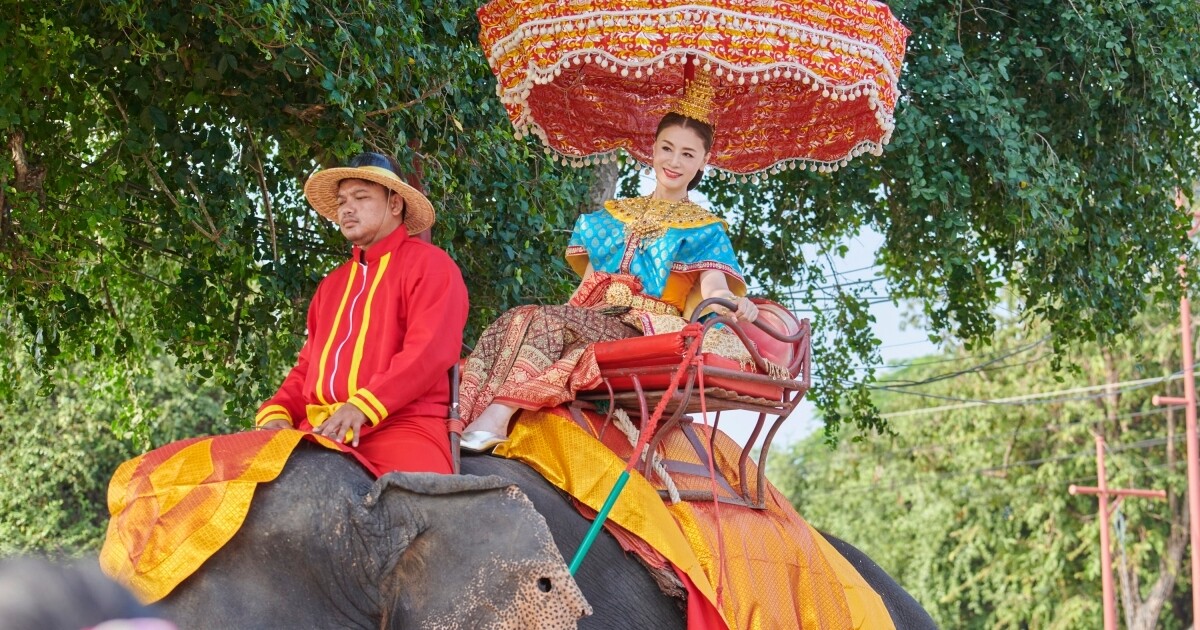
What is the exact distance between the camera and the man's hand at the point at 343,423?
11.8 ft

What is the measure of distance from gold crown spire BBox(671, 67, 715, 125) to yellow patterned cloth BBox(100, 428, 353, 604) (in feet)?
6.63

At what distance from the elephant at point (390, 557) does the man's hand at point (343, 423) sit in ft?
0.66

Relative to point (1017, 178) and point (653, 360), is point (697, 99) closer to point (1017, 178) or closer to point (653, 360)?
point (653, 360)

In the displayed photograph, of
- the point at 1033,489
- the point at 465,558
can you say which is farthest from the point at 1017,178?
the point at 1033,489

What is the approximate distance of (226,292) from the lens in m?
7.05

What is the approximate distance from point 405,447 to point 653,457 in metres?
0.89

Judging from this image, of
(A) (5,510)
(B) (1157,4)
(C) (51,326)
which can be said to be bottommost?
(A) (5,510)

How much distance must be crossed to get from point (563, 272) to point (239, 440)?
4.06 m

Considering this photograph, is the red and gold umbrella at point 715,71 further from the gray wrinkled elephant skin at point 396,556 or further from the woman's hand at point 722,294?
the gray wrinkled elephant skin at point 396,556

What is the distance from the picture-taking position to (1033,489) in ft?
76.9

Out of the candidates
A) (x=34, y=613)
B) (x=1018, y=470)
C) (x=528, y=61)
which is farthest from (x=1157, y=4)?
(x=1018, y=470)

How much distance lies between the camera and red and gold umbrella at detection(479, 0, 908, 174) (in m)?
4.66

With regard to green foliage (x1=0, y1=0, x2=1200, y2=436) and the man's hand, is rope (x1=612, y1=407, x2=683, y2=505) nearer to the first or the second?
the man's hand

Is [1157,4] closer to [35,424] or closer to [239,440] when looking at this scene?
[239,440]
